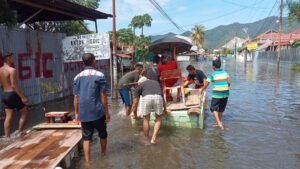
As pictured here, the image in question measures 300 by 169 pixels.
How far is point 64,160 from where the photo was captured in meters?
6.17

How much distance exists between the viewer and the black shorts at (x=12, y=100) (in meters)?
8.11

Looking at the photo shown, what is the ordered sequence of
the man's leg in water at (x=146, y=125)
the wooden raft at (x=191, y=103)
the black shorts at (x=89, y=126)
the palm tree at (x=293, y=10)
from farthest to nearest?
the palm tree at (x=293, y=10) < the wooden raft at (x=191, y=103) < the man's leg in water at (x=146, y=125) < the black shorts at (x=89, y=126)

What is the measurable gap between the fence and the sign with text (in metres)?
0.62

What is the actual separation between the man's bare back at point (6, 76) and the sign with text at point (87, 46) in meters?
5.89

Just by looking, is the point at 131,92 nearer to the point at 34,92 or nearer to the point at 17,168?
the point at 34,92

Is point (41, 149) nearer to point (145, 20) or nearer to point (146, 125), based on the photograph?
point (146, 125)

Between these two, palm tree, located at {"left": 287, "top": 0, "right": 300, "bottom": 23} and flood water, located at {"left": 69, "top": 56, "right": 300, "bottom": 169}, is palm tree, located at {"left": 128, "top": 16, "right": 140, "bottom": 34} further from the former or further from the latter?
flood water, located at {"left": 69, "top": 56, "right": 300, "bottom": 169}

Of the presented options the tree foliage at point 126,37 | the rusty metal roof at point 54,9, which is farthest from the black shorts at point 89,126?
the tree foliage at point 126,37

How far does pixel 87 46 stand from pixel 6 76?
6267mm

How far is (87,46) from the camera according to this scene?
14078mm

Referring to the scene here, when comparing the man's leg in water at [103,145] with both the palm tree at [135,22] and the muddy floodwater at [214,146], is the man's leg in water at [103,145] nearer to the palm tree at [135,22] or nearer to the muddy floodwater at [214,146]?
the muddy floodwater at [214,146]

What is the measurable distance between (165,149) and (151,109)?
89cm

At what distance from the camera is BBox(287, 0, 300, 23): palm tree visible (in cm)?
3186

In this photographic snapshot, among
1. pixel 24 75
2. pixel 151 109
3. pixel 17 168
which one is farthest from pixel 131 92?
pixel 17 168
